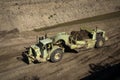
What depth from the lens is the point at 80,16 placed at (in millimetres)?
28641

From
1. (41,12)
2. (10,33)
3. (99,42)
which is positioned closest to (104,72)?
(99,42)

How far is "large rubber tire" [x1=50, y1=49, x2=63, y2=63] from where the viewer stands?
14.7 m

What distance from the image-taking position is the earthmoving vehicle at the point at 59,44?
47.2ft

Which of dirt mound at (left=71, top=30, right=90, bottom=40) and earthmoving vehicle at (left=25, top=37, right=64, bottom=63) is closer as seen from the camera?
earthmoving vehicle at (left=25, top=37, right=64, bottom=63)

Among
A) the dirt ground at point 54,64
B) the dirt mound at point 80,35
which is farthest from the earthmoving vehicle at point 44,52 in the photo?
the dirt mound at point 80,35

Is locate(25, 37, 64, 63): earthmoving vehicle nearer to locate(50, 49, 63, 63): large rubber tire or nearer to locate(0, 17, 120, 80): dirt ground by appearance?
locate(50, 49, 63, 63): large rubber tire

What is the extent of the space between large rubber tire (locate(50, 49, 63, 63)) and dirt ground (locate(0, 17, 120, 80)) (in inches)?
13.2

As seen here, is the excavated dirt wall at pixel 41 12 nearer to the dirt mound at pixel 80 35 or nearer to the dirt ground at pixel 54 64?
the dirt ground at pixel 54 64

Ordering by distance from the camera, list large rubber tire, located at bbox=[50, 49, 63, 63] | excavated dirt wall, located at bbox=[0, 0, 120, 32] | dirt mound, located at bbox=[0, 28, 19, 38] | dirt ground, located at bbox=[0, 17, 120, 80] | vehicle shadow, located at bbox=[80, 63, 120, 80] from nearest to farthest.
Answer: vehicle shadow, located at bbox=[80, 63, 120, 80] < dirt ground, located at bbox=[0, 17, 120, 80] < large rubber tire, located at bbox=[50, 49, 63, 63] < dirt mound, located at bbox=[0, 28, 19, 38] < excavated dirt wall, located at bbox=[0, 0, 120, 32]

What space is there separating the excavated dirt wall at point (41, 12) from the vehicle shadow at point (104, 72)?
12670 millimetres

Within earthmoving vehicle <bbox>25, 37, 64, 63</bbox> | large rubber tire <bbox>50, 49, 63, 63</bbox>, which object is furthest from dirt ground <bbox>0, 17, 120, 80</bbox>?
earthmoving vehicle <bbox>25, 37, 64, 63</bbox>

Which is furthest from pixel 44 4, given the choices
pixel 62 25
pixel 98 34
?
pixel 98 34

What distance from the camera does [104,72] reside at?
1336 cm

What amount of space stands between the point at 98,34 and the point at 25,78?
27.7 feet
